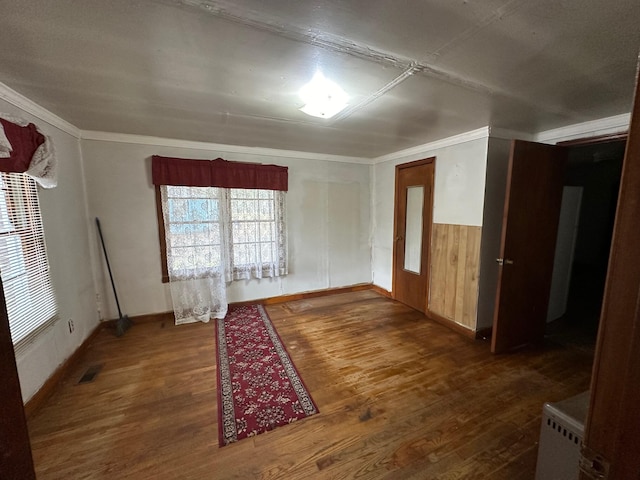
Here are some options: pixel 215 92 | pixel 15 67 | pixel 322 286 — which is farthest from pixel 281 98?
pixel 322 286

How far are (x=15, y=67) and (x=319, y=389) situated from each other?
9.09 feet

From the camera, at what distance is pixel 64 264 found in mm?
2295

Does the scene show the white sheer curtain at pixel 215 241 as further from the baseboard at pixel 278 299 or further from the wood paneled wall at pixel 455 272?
the wood paneled wall at pixel 455 272

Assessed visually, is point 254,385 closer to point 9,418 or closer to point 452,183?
point 9,418

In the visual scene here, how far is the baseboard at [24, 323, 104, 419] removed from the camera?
1.72 meters

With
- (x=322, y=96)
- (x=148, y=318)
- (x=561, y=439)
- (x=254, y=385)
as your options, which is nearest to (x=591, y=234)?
(x=561, y=439)

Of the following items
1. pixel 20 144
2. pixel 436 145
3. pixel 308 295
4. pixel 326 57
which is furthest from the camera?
pixel 308 295

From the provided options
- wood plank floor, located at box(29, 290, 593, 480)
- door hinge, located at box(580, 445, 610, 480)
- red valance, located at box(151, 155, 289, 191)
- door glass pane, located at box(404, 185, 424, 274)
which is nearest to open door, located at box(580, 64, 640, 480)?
door hinge, located at box(580, 445, 610, 480)

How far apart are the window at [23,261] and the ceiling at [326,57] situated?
704 mm

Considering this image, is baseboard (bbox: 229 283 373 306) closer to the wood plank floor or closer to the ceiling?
the wood plank floor

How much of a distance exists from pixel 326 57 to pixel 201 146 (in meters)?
2.32

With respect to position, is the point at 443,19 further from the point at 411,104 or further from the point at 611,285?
the point at 611,285

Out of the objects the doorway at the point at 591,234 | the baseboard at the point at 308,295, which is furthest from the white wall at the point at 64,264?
the doorway at the point at 591,234

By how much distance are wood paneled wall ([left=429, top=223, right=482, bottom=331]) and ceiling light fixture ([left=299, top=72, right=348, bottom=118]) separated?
1916 mm
